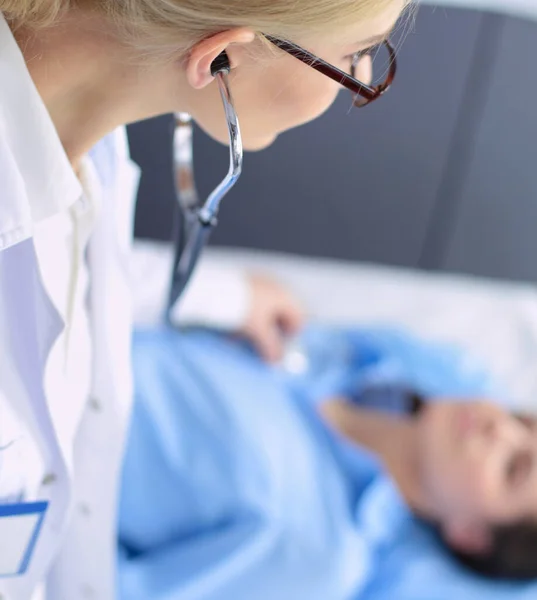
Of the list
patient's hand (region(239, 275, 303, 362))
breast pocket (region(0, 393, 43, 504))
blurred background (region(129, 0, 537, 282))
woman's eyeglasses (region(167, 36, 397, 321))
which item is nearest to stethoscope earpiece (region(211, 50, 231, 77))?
woman's eyeglasses (region(167, 36, 397, 321))

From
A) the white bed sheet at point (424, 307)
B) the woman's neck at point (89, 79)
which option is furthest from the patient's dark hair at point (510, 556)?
the woman's neck at point (89, 79)

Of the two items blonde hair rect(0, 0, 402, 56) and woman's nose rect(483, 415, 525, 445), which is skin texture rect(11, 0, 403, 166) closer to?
blonde hair rect(0, 0, 402, 56)

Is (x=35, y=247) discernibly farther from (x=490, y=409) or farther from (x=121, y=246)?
(x=490, y=409)

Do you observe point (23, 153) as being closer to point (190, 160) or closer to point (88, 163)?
point (88, 163)

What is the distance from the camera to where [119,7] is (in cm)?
50

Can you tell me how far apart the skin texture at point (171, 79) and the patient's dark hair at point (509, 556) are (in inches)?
41.5

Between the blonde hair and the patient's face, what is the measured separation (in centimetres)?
107

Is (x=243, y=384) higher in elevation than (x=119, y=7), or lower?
lower

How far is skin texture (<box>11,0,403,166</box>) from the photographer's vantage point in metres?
0.53

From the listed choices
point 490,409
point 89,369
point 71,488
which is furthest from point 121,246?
point 490,409

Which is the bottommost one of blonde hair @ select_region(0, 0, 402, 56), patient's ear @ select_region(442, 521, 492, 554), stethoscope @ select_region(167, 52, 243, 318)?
patient's ear @ select_region(442, 521, 492, 554)

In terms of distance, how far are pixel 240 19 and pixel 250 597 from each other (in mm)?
921

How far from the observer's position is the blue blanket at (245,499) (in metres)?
1.16

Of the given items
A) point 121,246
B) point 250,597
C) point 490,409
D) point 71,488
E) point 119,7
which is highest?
point 119,7
